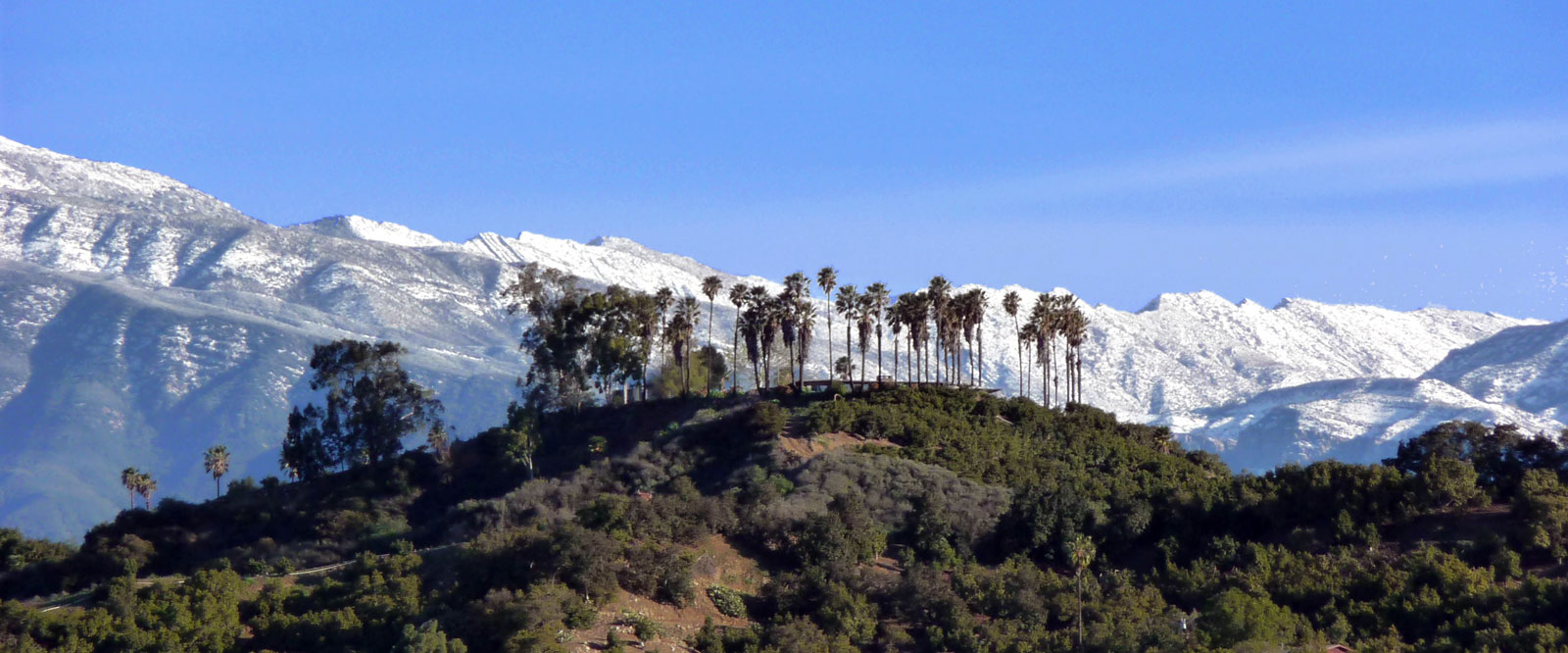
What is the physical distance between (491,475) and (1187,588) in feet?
151

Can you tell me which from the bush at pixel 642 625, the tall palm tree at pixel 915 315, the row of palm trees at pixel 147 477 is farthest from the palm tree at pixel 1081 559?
the row of palm trees at pixel 147 477

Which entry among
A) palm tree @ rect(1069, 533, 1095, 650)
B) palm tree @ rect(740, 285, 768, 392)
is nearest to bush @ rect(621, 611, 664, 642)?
palm tree @ rect(1069, 533, 1095, 650)

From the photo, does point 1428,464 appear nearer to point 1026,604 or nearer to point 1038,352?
point 1026,604

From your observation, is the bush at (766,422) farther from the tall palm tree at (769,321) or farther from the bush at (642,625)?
the bush at (642,625)

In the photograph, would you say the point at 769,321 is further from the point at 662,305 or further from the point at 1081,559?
the point at 1081,559

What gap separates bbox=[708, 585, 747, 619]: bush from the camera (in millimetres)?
58750

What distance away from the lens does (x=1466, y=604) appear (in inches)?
2137

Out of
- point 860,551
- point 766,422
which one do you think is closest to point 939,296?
point 766,422

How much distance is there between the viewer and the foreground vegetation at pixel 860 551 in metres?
54.1

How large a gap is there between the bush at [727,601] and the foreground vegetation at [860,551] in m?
0.13

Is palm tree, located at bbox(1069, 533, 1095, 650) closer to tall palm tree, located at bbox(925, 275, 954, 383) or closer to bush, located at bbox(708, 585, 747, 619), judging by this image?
bush, located at bbox(708, 585, 747, 619)

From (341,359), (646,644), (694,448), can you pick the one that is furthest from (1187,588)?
(341,359)

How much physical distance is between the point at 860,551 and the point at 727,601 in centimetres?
728

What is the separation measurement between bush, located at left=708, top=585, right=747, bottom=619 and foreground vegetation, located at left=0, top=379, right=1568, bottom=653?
13 cm
